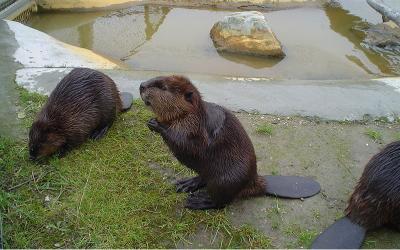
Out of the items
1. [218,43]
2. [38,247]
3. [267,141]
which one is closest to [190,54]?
[218,43]

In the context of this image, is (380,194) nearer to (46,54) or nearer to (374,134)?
(374,134)

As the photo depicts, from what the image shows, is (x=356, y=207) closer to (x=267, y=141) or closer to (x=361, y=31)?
(x=267, y=141)

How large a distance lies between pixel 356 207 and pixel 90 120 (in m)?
2.06

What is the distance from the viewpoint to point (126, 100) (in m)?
3.90

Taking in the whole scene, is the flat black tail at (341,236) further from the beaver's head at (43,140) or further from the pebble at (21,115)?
the pebble at (21,115)

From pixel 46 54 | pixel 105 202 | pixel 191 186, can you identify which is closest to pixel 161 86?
pixel 191 186

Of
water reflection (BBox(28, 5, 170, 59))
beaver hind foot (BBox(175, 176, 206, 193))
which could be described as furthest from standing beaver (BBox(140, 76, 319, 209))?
water reflection (BBox(28, 5, 170, 59))

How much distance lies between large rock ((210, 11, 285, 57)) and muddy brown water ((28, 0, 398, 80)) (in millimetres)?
122

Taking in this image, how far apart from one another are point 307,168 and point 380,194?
77 cm

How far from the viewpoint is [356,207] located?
2631 mm

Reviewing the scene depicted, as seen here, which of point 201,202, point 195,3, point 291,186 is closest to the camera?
point 201,202

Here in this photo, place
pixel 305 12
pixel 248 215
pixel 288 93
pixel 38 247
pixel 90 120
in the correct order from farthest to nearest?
pixel 305 12
pixel 288 93
pixel 90 120
pixel 248 215
pixel 38 247

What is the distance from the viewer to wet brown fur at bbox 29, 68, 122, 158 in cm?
322

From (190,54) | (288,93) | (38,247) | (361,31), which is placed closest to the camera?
(38,247)
